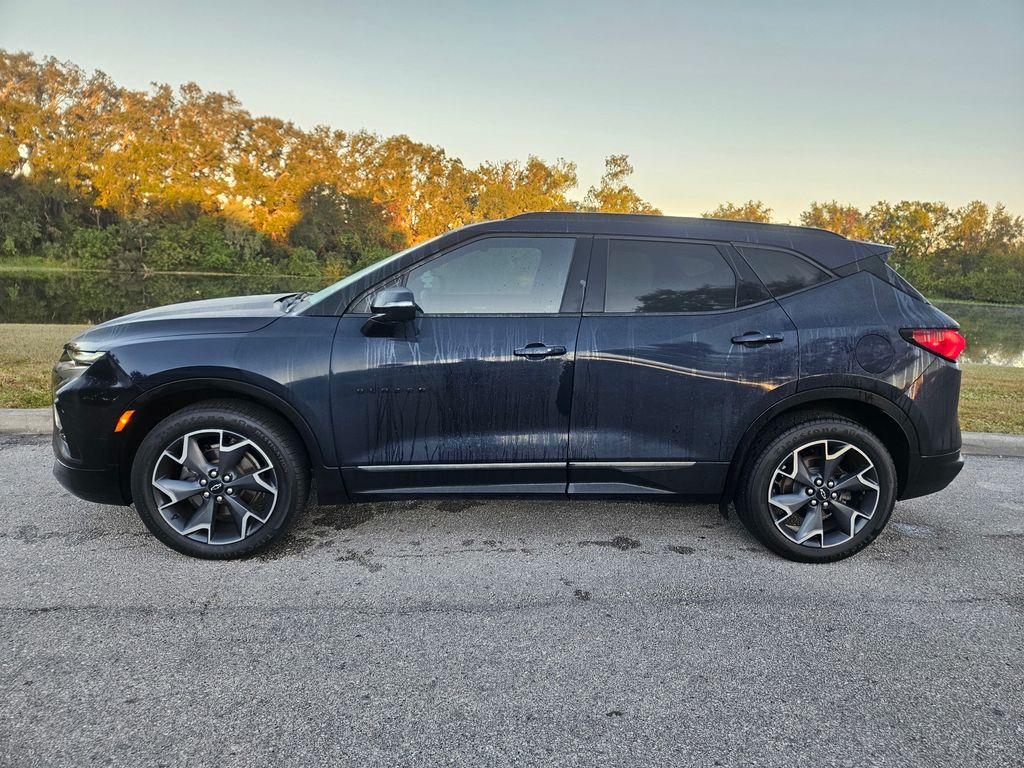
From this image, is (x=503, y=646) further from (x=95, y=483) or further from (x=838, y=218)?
(x=838, y=218)

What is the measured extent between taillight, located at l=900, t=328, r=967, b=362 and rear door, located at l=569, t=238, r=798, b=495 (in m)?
0.60

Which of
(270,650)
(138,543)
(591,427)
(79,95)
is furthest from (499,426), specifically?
(79,95)

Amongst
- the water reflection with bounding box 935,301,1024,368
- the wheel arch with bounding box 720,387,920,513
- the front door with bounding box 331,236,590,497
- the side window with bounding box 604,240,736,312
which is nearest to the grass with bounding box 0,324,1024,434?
the wheel arch with bounding box 720,387,920,513

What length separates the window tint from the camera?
3174 mm

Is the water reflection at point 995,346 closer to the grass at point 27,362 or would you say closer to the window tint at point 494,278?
the window tint at point 494,278

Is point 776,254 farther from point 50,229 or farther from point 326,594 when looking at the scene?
point 50,229

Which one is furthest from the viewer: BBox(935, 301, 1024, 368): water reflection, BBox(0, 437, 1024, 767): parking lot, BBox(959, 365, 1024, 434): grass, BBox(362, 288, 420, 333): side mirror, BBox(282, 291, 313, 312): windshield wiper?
BBox(935, 301, 1024, 368): water reflection

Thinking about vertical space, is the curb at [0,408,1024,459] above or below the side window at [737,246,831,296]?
below

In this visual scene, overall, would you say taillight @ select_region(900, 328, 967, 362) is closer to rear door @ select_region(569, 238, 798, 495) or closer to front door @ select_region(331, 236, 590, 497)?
rear door @ select_region(569, 238, 798, 495)

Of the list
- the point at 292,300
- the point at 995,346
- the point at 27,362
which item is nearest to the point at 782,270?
the point at 292,300

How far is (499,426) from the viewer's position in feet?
10.3

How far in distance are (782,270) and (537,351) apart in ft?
4.37

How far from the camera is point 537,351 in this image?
3084 millimetres

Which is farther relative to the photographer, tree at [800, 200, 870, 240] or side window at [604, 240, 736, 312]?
tree at [800, 200, 870, 240]
